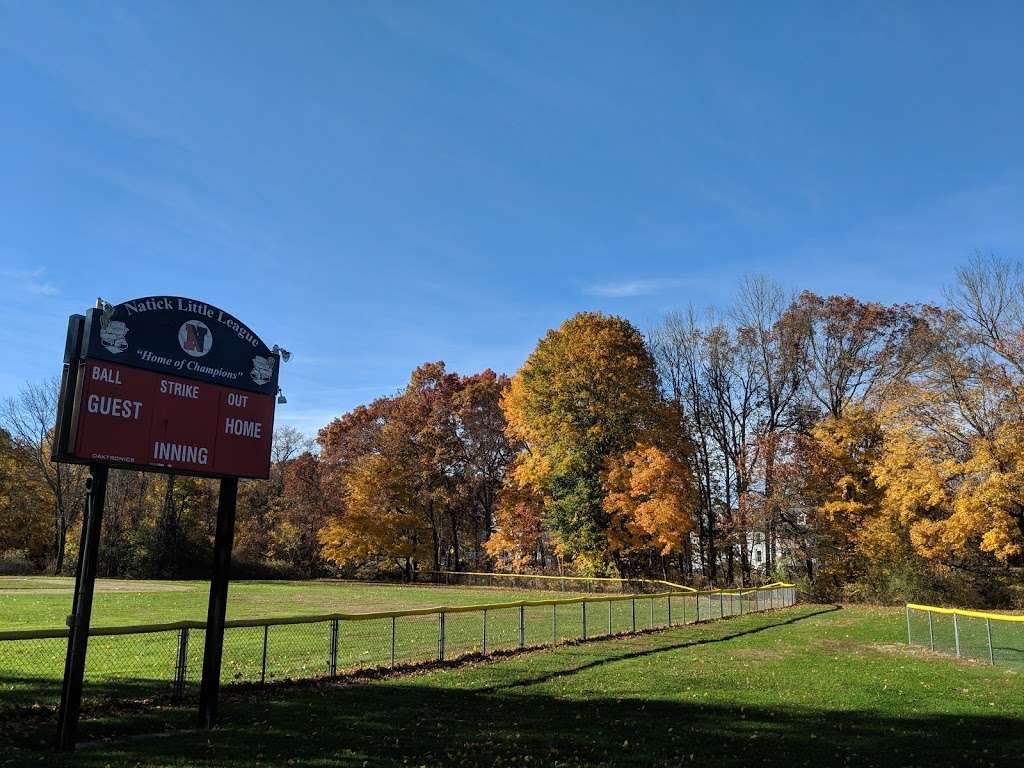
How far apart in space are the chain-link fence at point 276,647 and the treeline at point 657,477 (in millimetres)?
13549

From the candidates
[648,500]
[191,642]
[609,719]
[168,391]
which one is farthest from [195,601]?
[609,719]

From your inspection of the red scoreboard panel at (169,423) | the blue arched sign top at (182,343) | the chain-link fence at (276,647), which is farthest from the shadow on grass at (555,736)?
the blue arched sign top at (182,343)

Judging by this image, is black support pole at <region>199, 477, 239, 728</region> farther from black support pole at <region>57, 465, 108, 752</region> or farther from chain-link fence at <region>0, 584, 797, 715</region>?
chain-link fence at <region>0, 584, 797, 715</region>

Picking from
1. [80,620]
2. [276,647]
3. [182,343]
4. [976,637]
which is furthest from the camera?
[976,637]

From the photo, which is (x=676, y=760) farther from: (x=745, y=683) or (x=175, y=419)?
(x=175, y=419)

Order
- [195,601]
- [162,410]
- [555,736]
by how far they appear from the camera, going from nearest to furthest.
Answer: [555,736] < [162,410] < [195,601]

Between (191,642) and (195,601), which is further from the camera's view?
(195,601)

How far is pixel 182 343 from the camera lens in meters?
9.66

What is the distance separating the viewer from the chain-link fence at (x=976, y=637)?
51.7ft

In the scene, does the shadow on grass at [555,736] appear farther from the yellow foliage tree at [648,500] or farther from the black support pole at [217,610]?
the yellow foliage tree at [648,500]

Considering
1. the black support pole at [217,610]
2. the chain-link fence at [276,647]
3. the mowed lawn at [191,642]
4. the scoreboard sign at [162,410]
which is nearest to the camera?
the scoreboard sign at [162,410]

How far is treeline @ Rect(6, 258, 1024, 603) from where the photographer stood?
31.8 metres

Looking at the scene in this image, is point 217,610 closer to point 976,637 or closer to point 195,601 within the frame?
point 976,637

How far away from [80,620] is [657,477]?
3401cm
